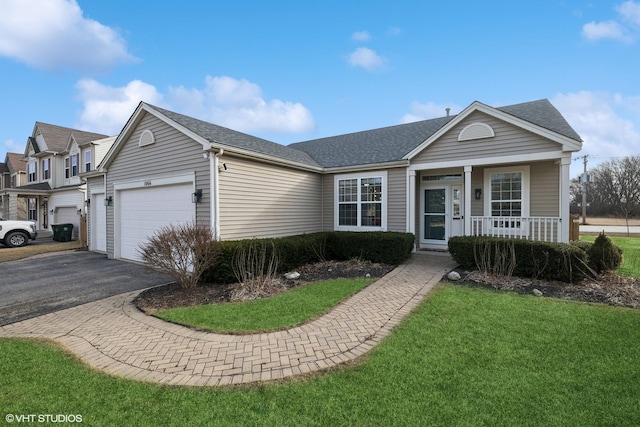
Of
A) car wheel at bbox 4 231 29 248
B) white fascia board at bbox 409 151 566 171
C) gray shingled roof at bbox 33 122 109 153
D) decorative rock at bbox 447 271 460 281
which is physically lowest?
decorative rock at bbox 447 271 460 281

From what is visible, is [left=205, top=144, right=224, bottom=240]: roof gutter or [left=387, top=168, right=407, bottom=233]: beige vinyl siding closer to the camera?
[left=205, top=144, right=224, bottom=240]: roof gutter

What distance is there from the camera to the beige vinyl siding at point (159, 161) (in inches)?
334

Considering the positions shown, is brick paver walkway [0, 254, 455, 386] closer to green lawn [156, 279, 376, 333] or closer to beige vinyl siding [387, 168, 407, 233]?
green lawn [156, 279, 376, 333]

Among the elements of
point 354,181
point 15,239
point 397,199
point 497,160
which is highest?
point 497,160

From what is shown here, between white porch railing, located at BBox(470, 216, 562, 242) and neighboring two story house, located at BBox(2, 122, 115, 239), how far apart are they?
819 inches

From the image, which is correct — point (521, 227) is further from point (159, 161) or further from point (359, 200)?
point (159, 161)

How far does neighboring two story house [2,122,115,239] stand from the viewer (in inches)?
746

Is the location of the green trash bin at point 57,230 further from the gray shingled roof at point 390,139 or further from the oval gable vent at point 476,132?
the oval gable vent at point 476,132

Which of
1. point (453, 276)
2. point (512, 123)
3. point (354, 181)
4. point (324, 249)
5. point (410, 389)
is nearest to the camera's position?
point (410, 389)

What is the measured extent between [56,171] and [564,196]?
94.6ft

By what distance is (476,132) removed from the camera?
9258 millimetres

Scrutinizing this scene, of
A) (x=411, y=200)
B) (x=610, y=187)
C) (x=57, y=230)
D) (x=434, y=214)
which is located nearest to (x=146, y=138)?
(x=411, y=200)

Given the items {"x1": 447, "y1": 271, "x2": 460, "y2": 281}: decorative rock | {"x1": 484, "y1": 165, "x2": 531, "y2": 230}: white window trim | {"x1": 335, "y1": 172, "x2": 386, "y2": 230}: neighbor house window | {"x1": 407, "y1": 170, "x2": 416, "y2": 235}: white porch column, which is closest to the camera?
{"x1": 447, "y1": 271, "x2": 460, "y2": 281}: decorative rock

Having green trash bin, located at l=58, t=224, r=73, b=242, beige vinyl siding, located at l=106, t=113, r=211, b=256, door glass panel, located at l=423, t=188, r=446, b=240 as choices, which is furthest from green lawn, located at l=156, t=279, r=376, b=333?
green trash bin, located at l=58, t=224, r=73, b=242
